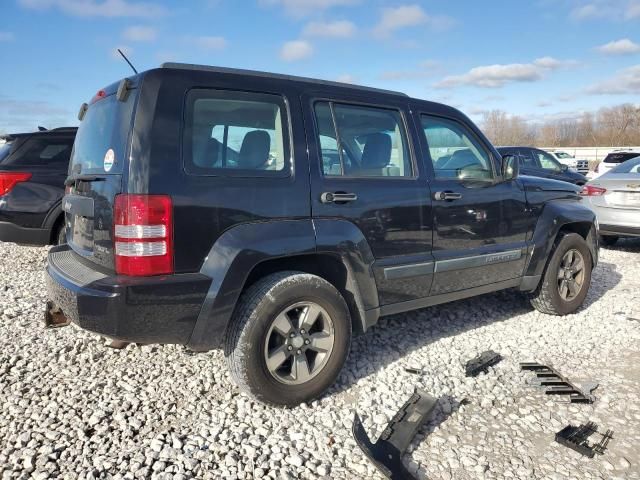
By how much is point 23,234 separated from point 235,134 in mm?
4505

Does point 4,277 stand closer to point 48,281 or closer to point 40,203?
point 40,203

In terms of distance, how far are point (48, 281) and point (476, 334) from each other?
11.2 ft

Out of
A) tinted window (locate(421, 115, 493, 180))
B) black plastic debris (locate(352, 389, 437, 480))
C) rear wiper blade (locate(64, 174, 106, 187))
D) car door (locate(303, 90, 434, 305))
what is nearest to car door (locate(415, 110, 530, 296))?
tinted window (locate(421, 115, 493, 180))

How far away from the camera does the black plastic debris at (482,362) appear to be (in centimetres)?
347

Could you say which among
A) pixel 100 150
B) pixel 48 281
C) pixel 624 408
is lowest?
pixel 624 408

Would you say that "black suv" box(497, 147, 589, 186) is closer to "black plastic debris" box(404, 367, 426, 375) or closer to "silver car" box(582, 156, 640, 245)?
"silver car" box(582, 156, 640, 245)

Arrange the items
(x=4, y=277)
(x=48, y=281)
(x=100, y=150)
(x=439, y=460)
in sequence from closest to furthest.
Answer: (x=439, y=460) → (x=100, y=150) → (x=48, y=281) → (x=4, y=277)

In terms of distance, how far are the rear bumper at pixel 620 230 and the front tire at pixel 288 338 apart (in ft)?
19.6

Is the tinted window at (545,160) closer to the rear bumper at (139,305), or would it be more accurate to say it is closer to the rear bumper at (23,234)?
the rear bumper at (23,234)

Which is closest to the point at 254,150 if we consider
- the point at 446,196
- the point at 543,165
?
the point at 446,196

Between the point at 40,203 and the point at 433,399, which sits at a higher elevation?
the point at 40,203

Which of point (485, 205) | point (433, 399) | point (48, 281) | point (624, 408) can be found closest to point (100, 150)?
point (48, 281)

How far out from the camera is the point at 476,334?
4.29m

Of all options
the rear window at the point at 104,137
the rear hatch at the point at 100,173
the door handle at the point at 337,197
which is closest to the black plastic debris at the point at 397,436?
the door handle at the point at 337,197
